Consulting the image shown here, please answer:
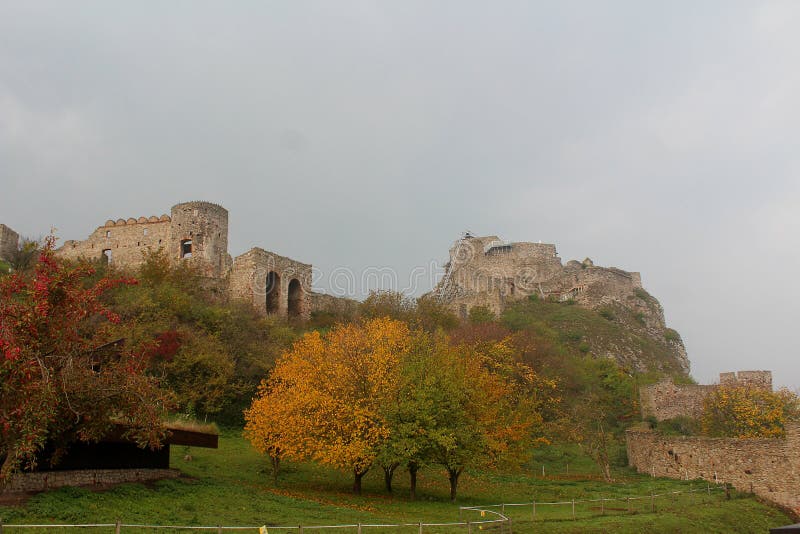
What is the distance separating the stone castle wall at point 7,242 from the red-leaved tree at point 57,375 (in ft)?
108

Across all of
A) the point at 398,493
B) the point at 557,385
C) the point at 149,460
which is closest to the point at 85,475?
the point at 149,460

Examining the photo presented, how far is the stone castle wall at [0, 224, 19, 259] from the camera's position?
4304cm

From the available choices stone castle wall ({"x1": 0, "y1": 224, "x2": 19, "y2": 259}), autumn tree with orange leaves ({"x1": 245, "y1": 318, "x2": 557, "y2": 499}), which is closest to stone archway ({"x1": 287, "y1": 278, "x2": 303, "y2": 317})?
stone castle wall ({"x1": 0, "y1": 224, "x2": 19, "y2": 259})

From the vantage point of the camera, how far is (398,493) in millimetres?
23641

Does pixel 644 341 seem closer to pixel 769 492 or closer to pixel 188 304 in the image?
pixel 769 492

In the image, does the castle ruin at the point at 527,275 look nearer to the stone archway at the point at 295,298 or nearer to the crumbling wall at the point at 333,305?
the crumbling wall at the point at 333,305

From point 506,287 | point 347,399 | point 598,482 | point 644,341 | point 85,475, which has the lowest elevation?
point 598,482

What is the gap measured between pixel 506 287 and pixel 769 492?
4846 cm

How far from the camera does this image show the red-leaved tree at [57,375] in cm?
1125

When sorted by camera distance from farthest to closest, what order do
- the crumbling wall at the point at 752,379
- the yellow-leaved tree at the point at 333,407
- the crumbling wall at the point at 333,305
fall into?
the crumbling wall at the point at 333,305
the crumbling wall at the point at 752,379
the yellow-leaved tree at the point at 333,407

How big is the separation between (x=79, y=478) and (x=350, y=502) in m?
7.86

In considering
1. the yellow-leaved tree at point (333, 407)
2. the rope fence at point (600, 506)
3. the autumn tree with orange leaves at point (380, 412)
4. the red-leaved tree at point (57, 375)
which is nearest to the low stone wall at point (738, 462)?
the rope fence at point (600, 506)

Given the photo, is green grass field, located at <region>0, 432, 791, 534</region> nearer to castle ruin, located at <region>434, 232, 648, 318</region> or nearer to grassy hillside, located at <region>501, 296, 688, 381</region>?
grassy hillside, located at <region>501, 296, 688, 381</region>

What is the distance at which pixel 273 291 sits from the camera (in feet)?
152
